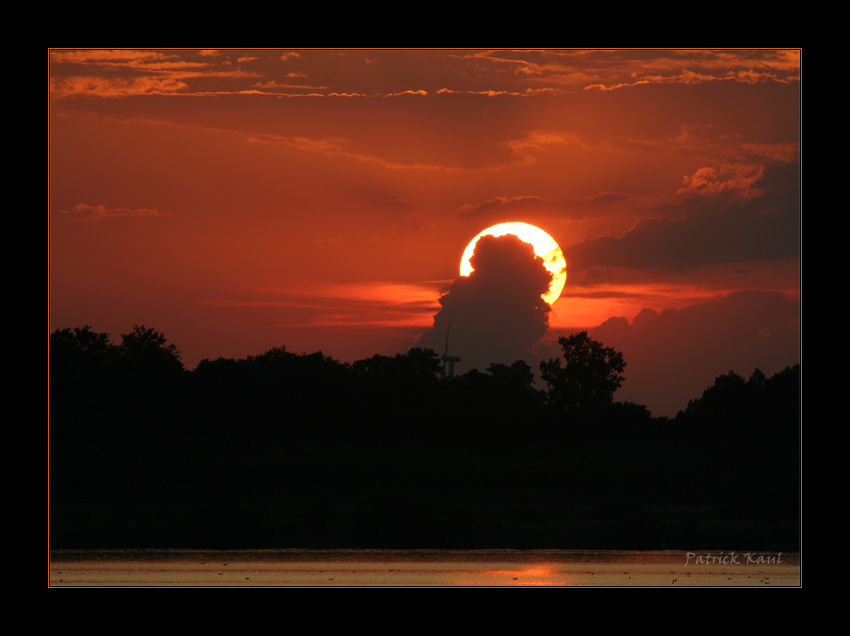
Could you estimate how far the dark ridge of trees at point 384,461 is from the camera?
44844 millimetres

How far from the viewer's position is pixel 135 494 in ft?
170

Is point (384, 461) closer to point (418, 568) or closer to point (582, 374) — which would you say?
point (418, 568)

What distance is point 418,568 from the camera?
35.9 metres

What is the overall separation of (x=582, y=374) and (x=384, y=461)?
49451mm

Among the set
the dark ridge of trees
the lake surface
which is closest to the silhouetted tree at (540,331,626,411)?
the dark ridge of trees

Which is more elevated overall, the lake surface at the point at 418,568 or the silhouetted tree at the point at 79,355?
the silhouetted tree at the point at 79,355

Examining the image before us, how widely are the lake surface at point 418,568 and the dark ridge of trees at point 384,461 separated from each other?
2528mm

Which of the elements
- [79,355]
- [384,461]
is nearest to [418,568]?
[384,461]

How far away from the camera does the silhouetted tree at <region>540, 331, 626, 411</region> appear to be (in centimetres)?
10031

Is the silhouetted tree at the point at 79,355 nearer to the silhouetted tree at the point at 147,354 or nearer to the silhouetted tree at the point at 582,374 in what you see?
the silhouetted tree at the point at 147,354

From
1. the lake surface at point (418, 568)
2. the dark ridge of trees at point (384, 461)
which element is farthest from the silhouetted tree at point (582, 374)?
the lake surface at point (418, 568)

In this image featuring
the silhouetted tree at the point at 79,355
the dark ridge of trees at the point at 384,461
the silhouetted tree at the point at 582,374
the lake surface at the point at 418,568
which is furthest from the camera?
the silhouetted tree at the point at 582,374
